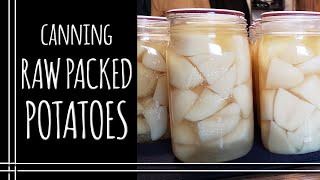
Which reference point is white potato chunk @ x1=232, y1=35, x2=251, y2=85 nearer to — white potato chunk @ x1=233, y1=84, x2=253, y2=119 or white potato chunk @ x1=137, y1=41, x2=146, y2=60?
white potato chunk @ x1=233, y1=84, x2=253, y2=119

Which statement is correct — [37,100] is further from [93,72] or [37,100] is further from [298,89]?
[298,89]

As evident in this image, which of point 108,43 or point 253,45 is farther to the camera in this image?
point 253,45

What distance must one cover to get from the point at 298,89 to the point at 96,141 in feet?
0.89

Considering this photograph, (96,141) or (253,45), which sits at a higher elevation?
(253,45)

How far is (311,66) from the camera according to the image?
0.50 m

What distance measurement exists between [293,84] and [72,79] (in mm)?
284

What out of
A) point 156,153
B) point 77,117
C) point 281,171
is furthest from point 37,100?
point 281,171

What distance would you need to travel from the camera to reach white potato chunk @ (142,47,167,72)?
53cm

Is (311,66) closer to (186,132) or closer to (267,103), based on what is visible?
(267,103)

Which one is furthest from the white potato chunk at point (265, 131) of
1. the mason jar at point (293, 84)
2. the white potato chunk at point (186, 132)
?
the white potato chunk at point (186, 132)

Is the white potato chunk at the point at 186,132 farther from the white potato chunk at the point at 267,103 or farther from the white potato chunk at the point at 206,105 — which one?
the white potato chunk at the point at 267,103

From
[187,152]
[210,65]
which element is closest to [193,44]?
[210,65]

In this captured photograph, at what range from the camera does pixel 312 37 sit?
51 centimetres

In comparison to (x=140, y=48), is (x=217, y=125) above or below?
below
